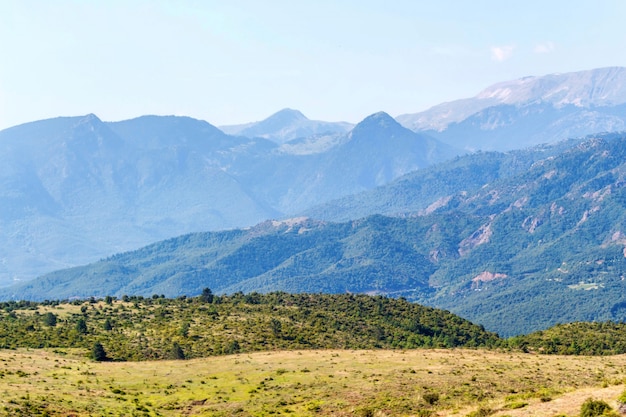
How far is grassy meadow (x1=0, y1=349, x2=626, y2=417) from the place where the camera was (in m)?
83.5

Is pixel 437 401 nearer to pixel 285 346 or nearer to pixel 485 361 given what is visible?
pixel 485 361

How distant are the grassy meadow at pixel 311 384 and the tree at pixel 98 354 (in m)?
1.77

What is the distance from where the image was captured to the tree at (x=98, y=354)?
12600 centimetres

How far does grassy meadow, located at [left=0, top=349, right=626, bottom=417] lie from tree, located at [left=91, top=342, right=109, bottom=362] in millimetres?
1771

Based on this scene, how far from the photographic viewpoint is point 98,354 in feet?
415

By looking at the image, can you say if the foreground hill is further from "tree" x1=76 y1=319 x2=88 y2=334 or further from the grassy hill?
the grassy hill

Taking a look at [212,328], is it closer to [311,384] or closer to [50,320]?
[50,320]

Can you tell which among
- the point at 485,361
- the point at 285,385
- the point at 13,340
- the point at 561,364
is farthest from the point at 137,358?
the point at 561,364

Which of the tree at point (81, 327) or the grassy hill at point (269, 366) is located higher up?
the tree at point (81, 327)

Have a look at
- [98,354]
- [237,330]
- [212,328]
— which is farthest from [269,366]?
[212,328]

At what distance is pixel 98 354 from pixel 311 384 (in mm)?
39315

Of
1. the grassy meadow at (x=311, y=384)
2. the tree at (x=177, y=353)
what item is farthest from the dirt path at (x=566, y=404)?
the tree at (x=177, y=353)

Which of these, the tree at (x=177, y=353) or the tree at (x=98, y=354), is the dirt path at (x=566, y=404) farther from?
the tree at (x=98, y=354)

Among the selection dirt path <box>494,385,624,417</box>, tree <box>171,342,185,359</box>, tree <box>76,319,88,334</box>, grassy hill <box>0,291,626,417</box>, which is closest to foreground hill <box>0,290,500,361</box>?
tree <box>76,319,88,334</box>
